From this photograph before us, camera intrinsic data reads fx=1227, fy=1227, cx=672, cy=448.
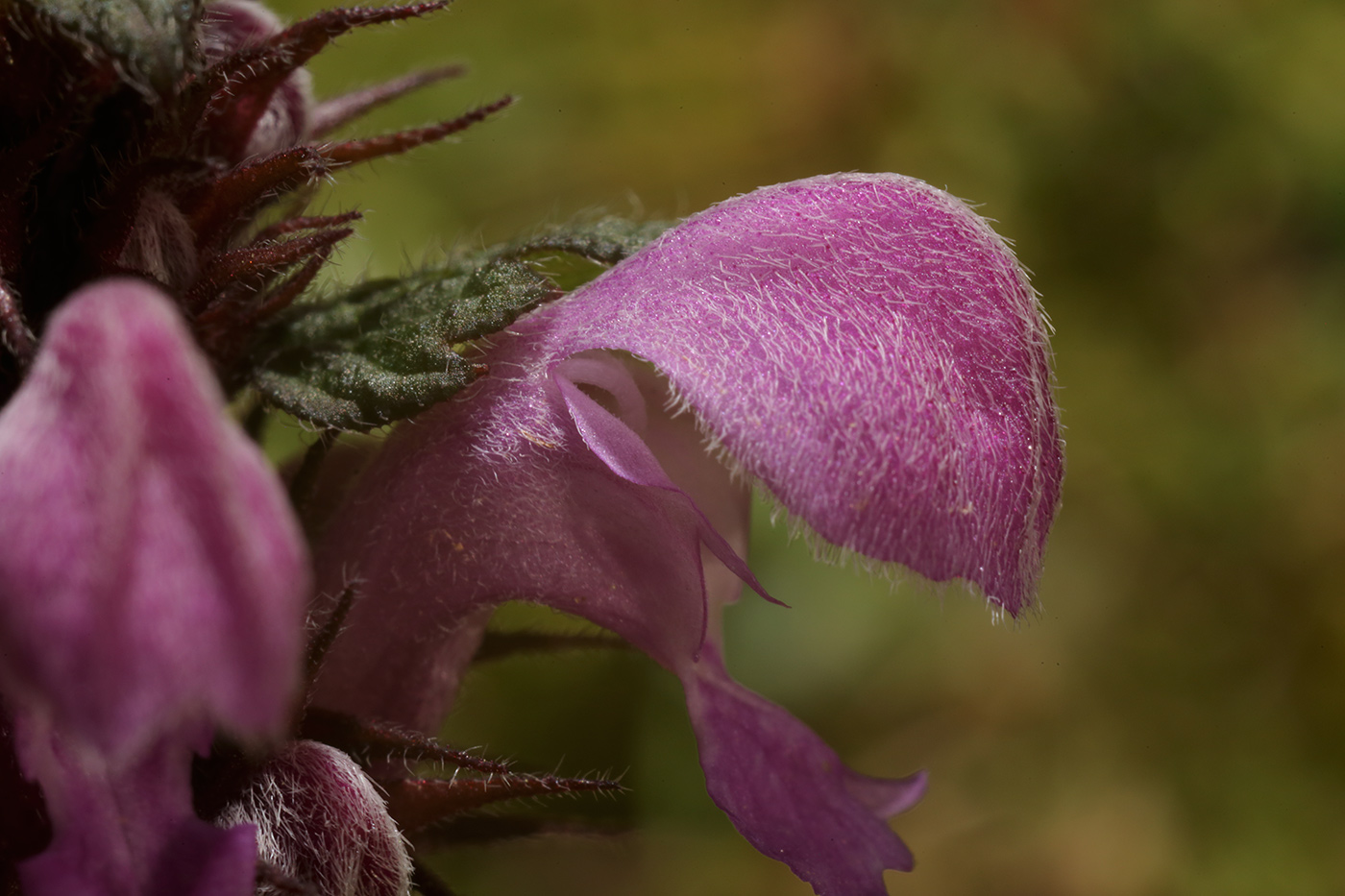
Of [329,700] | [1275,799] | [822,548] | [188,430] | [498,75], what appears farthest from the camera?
[498,75]

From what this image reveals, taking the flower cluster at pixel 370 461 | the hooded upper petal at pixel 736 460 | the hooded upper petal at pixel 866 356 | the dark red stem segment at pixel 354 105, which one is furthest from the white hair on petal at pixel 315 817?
the dark red stem segment at pixel 354 105

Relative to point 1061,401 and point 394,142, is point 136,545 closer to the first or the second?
point 394,142

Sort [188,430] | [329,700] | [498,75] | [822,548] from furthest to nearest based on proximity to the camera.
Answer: [498,75], [329,700], [822,548], [188,430]

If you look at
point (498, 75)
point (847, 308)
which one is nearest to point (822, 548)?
point (847, 308)

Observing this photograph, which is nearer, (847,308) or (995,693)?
(847,308)

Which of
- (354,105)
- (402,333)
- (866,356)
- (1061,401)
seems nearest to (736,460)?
(866,356)

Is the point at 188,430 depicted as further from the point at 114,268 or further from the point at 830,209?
the point at 830,209
